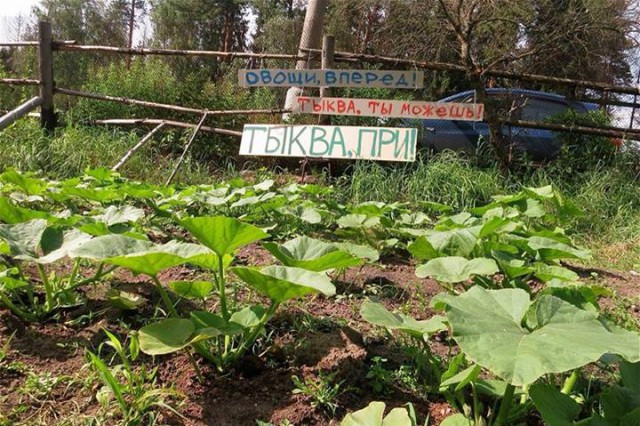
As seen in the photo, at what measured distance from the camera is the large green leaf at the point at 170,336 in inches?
41.0

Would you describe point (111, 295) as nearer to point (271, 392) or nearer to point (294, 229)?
point (271, 392)

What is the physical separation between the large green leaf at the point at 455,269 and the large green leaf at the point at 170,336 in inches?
21.9

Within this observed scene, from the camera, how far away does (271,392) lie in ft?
3.81

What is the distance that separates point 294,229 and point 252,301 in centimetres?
93

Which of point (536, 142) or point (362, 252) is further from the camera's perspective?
point (536, 142)

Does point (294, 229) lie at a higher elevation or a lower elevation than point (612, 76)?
lower

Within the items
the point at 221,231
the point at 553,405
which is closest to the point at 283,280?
the point at 221,231

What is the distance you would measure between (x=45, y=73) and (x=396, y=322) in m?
5.06

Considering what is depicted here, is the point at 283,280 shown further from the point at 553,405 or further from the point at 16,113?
the point at 16,113

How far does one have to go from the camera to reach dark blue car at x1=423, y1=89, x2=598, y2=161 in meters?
4.94

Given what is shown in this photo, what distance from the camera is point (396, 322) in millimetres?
1093

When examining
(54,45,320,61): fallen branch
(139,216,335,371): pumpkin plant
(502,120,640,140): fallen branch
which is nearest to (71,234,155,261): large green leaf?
(139,216,335,371): pumpkin plant

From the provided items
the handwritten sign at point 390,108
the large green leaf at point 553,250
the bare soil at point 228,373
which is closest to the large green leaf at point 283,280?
the bare soil at point 228,373

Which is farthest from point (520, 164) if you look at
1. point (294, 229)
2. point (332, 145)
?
point (294, 229)
